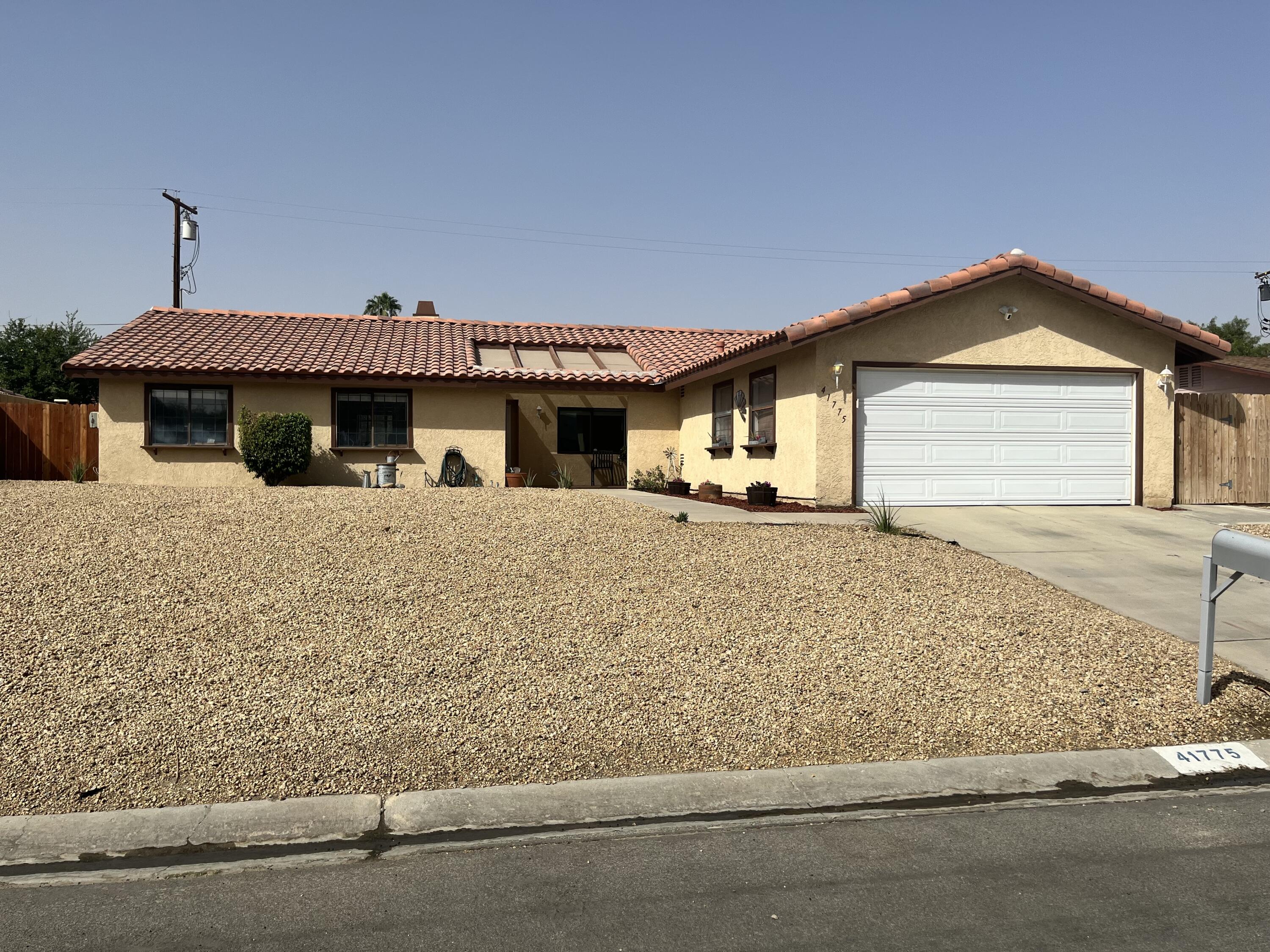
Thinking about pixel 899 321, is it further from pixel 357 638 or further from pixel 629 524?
pixel 357 638

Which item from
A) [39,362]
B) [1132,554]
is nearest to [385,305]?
[39,362]

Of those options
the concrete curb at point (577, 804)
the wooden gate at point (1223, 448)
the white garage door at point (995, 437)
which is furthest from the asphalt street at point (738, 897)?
the wooden gate at point (1223, 448)

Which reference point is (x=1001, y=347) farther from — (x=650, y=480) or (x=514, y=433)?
(x=514, y=433)

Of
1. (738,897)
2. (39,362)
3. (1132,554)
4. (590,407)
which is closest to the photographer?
(738,897)

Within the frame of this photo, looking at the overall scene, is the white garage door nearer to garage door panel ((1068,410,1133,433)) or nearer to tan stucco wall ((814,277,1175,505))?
garage door panel ((1068,410,1133,433))

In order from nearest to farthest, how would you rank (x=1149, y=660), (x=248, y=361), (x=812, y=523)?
1. (x=1149, y=660)
2. (x=812, y=523)
3. (x=248, y=361)

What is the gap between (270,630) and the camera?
706 centimetres

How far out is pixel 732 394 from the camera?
1764cm

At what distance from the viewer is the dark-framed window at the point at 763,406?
1579 centimetres

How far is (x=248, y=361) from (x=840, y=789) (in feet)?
53.1

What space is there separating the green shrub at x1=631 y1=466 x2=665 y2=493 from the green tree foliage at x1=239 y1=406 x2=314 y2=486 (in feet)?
21.5

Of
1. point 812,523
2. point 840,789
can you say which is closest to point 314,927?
point 840,789

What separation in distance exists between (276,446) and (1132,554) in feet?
45.0

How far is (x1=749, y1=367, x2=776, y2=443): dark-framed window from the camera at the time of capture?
51.8 feet
